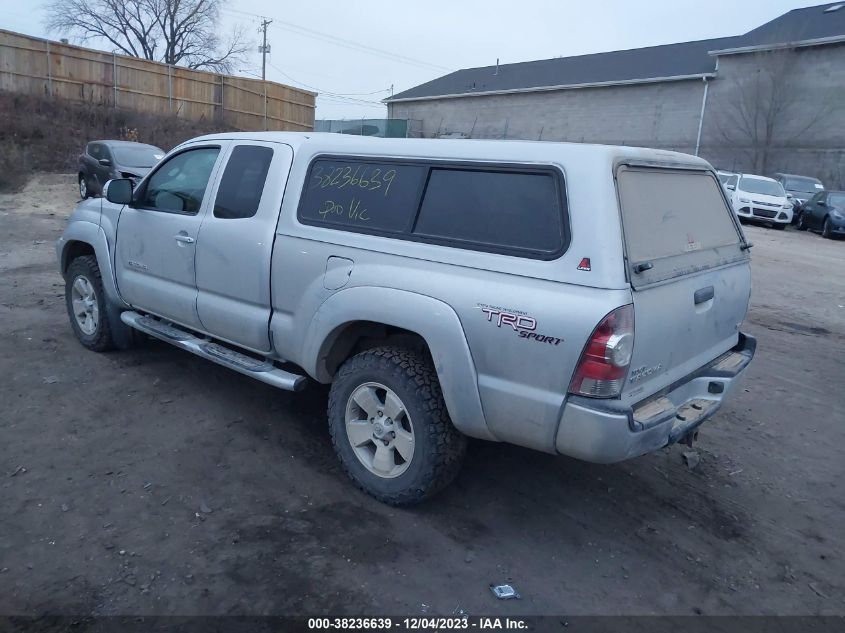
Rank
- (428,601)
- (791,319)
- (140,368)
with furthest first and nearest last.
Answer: (791,319) → (140,368) → (428,601)

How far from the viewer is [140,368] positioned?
5.50 m

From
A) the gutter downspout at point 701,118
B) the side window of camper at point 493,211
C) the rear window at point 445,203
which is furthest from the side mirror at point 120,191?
the gutter downspout at point 701,118

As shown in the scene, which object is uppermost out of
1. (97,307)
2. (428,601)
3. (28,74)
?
(28,74)

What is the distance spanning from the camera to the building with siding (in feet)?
93.5

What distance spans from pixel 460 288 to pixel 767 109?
31801mm

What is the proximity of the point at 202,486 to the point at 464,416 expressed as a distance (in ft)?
5.34

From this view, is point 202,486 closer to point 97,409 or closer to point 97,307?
point 97,409

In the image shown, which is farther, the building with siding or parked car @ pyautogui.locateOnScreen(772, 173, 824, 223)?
the building with siding

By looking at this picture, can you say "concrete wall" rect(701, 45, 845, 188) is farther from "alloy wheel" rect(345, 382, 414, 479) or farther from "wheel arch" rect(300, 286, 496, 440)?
"alloy wheel" rect(345, 382, 414, 479)

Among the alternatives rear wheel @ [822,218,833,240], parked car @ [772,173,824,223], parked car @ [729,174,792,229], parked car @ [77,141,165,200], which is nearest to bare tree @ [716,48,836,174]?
parked car @ [772,173,824,223]

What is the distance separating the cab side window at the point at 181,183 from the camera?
4715mm

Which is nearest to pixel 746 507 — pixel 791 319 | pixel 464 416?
pixel 464 416

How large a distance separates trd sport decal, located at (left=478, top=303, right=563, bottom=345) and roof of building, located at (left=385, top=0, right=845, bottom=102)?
3142cm

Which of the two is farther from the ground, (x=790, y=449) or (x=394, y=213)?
(x=394, y=213)
